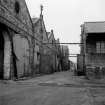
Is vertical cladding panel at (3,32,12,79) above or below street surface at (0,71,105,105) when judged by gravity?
above

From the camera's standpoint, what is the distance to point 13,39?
41.4 feet

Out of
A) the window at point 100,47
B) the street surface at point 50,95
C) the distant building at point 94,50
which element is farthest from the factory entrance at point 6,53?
the window at point 100,47

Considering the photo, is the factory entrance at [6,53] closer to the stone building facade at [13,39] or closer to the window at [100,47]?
the stone building facade at [13,39]

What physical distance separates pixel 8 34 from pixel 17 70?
3160 millimetres

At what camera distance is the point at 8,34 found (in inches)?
475

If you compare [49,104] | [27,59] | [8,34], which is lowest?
[49,104]

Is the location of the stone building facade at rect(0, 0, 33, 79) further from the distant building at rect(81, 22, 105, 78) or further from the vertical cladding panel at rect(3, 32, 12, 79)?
the distant building at rect(81, 22, 105, 78)

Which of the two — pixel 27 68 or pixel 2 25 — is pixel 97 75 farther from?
pixel 2 25

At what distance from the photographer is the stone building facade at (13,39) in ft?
38.4

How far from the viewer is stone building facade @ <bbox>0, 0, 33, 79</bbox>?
11711 millimetres

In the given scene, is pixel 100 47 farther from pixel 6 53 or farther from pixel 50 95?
pixel 50 95

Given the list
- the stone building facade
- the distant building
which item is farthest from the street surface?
the distant building

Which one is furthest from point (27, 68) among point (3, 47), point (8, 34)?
point (8, 34)

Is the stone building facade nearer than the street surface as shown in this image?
No
